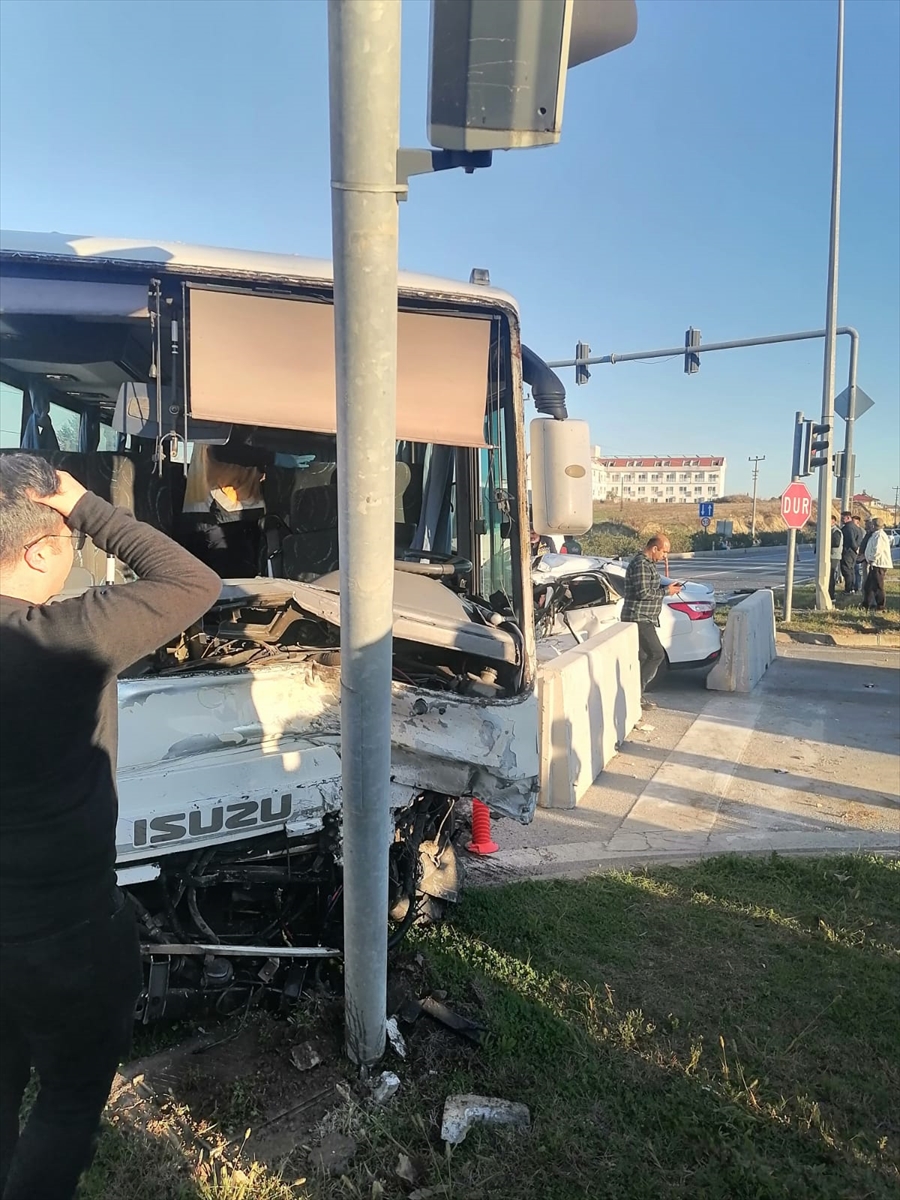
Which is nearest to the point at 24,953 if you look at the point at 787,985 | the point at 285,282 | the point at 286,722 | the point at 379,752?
the point at 379,752

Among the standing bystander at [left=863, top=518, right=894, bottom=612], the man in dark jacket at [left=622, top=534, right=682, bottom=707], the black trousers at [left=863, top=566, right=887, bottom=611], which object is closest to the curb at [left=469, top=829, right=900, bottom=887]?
the man in dark jacket at [left=622, top=534, right=682, bottom=707]

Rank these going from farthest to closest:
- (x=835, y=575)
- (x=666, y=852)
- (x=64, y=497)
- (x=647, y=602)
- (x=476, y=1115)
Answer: (x=835, y=575) < (x=647, y=602) < (x=666, y=852) < (x=476, y=1115) < (x=64, y=497)

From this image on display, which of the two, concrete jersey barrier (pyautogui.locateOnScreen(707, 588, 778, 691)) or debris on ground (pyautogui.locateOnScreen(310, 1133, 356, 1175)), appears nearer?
debris on ground (pyautogui.locateOnScreen(310, 1133, 356, 1175))

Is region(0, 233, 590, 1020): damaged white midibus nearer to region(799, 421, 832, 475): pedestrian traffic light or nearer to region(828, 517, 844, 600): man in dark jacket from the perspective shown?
region(799, 421, 832, 475): pedestrian traffic light

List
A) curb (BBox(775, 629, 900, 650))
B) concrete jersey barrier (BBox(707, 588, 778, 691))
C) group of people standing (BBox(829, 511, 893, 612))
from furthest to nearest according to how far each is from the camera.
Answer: group of people standing (BBox(829, 511, 893, 612))
curb (BBox(775, 629, 900, 650))
concrete jersey barrier (BBox(707, 588, 778, 691))

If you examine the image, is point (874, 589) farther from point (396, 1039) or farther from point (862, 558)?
point (396, 1039)

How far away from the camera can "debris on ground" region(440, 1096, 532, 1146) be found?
2635 mm

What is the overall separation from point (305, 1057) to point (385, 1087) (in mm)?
324

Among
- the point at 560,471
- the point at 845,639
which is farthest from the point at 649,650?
the point at 560,471

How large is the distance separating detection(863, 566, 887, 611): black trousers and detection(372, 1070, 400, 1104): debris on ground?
1551 centimetres

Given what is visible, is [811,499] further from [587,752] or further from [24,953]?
[24,953]

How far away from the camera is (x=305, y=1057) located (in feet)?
9.56

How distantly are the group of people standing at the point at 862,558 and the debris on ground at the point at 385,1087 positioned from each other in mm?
15245

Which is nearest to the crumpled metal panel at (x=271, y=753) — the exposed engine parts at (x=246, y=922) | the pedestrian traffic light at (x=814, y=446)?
the exposed engine parts at (x=246, y=922)
